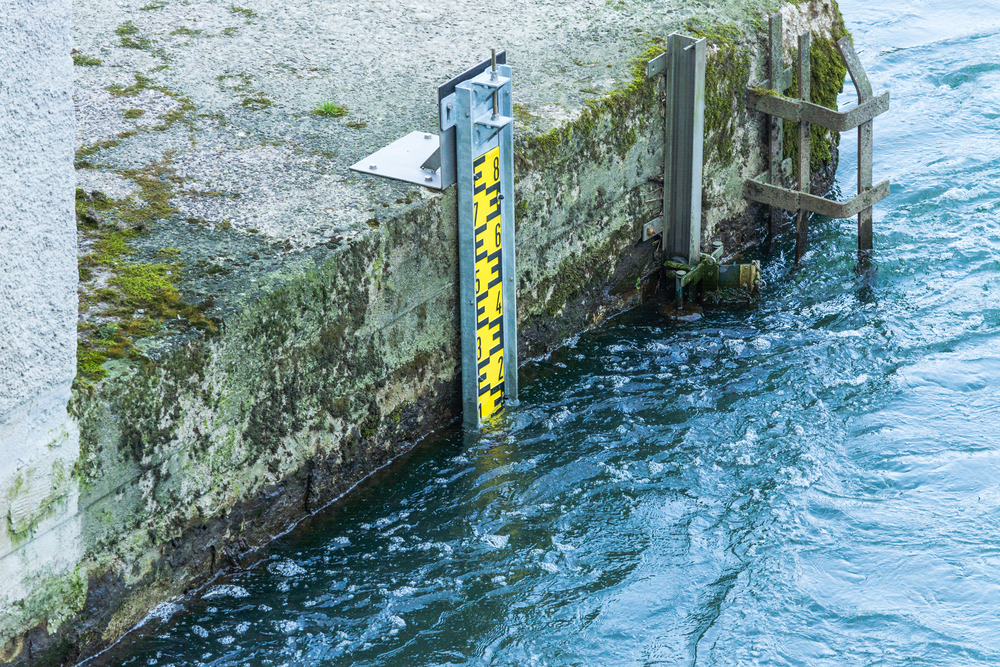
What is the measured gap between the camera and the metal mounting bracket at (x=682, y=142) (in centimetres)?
821

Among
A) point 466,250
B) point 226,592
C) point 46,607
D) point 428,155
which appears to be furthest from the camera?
point 428,155

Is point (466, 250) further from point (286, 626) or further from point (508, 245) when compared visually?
point (286, 626)

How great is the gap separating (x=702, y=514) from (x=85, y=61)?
5.11 m

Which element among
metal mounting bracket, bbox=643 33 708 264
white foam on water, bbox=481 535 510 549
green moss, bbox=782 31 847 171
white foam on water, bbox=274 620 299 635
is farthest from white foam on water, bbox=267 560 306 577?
green moss, bbox=782 31 847 171

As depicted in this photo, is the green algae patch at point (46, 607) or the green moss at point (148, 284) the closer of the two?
the green algae patch at point (46, 607)

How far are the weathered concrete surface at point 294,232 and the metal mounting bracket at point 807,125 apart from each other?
0.55ft

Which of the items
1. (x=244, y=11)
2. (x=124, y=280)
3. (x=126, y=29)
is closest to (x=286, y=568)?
(x=124, y=280)

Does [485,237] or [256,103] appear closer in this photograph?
[485,237]

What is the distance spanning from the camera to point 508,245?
7082mm

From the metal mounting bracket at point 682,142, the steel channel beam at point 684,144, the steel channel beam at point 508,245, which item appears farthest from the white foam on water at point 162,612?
the steel channel beam at point 684,144

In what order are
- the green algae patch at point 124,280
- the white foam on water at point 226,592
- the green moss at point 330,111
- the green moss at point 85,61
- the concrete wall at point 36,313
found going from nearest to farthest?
the concrete wall at point 36,313 → the green algae patch at point 124,280 → the white foam on water at point 226,592 → the green moss at point 330,111 → the green moss at point 85,61

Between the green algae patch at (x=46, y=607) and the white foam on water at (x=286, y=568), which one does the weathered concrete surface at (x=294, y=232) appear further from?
the white foam on water at (x=286, y=568)

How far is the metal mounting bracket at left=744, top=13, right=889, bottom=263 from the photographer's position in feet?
27.9

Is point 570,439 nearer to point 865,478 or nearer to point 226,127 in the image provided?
point 865,478
